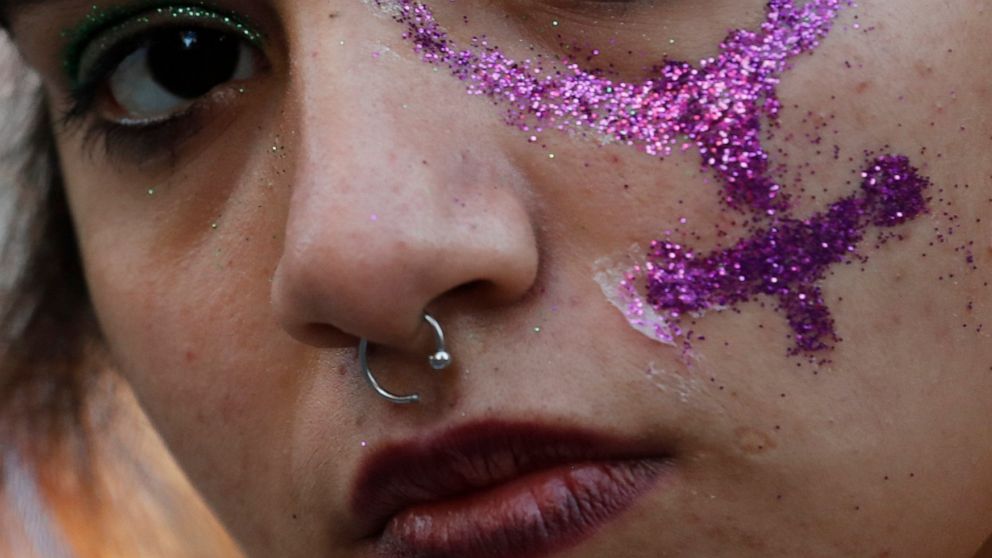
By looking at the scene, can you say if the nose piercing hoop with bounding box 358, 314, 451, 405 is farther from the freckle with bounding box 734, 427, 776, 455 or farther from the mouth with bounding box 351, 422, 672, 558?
the freckle with bounding box 734, 427, 776, 455

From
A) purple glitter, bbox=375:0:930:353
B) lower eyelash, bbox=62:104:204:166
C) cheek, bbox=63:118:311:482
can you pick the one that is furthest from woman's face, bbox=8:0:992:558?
lower eyelash, bbox=62:104:204:166

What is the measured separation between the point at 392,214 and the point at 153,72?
0.49m

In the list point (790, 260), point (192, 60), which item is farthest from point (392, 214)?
point (192, 60)

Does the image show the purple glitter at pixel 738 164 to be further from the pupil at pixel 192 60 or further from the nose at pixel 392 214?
the pupil at pixel 192 60

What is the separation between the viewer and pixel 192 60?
111 cm

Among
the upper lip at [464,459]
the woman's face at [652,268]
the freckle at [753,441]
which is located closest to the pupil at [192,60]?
the woman's face at [652,268]

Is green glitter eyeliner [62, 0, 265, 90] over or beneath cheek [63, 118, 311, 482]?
over

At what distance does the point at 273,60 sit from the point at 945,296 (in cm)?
63

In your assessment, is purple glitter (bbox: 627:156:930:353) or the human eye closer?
purple glitter (bbox: 627:156:930:353)

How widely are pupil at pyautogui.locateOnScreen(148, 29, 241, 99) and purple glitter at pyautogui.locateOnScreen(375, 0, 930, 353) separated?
321 millimetres

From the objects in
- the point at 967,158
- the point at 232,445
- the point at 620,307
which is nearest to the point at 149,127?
the point at 232,445

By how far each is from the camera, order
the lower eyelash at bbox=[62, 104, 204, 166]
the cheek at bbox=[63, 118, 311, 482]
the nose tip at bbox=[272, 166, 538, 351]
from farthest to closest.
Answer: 1. the lower eyelash at bbox=[62, 104, 204, 166]
2. the cheek at bbox=[63, 118, 311, 482]
3. the nose tip at bbox=[272, 166, 538, 351]

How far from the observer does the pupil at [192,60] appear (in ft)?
3.51

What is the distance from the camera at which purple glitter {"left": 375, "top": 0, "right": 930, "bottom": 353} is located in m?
0.83
